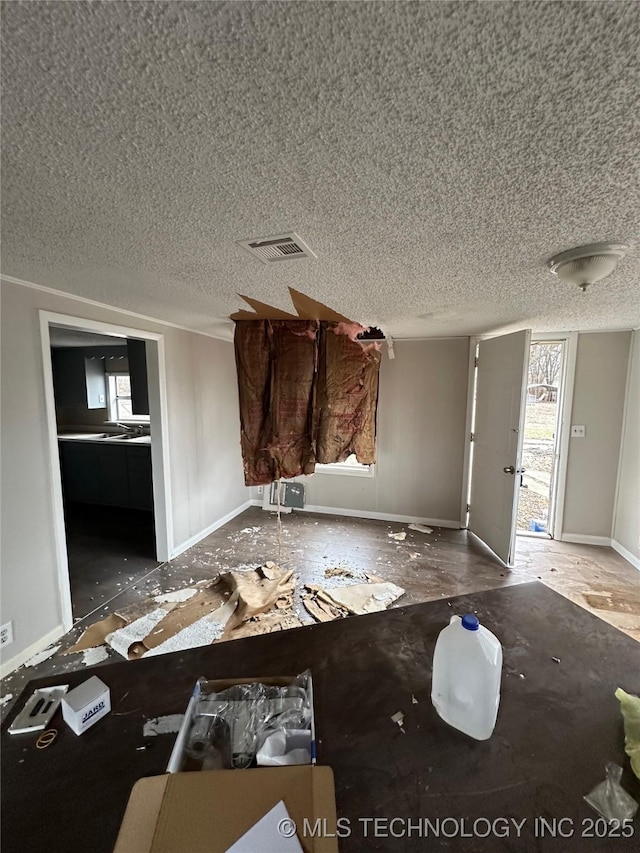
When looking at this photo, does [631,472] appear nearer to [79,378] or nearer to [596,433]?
[596,433]

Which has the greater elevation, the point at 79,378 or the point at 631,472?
the point at 79,378

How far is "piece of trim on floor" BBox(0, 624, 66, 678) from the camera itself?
1746 mm

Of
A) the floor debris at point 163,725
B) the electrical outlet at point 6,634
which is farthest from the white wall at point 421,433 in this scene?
the floor debris at point 163,725

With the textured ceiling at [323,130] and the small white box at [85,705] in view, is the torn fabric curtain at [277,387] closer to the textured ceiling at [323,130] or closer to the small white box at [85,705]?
the textured ceiling at [323,130]

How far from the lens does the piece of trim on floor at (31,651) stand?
1.75 metres

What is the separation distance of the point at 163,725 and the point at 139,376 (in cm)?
285

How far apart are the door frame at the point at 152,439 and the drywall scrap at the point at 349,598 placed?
4.47ft

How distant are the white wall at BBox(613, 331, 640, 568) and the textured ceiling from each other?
2.19 meters

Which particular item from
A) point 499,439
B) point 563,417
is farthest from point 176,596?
point 563,417

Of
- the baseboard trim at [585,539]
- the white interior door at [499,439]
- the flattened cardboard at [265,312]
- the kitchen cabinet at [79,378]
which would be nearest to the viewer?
the flattened cardboard at [265,312]

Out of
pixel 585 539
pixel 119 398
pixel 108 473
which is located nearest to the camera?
pixel 585 539

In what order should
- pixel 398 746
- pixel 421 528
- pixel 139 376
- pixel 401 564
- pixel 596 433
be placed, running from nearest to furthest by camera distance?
pixel 398 746
pixel 401 564
pixel 139 376
pixel 596 433
pixel 421 528

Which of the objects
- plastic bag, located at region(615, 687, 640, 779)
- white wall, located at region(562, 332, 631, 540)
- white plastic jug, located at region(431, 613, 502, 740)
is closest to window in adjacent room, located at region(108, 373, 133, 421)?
white plastic jug, located at region(431, 613, 502, 740)

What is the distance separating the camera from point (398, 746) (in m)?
0.65
